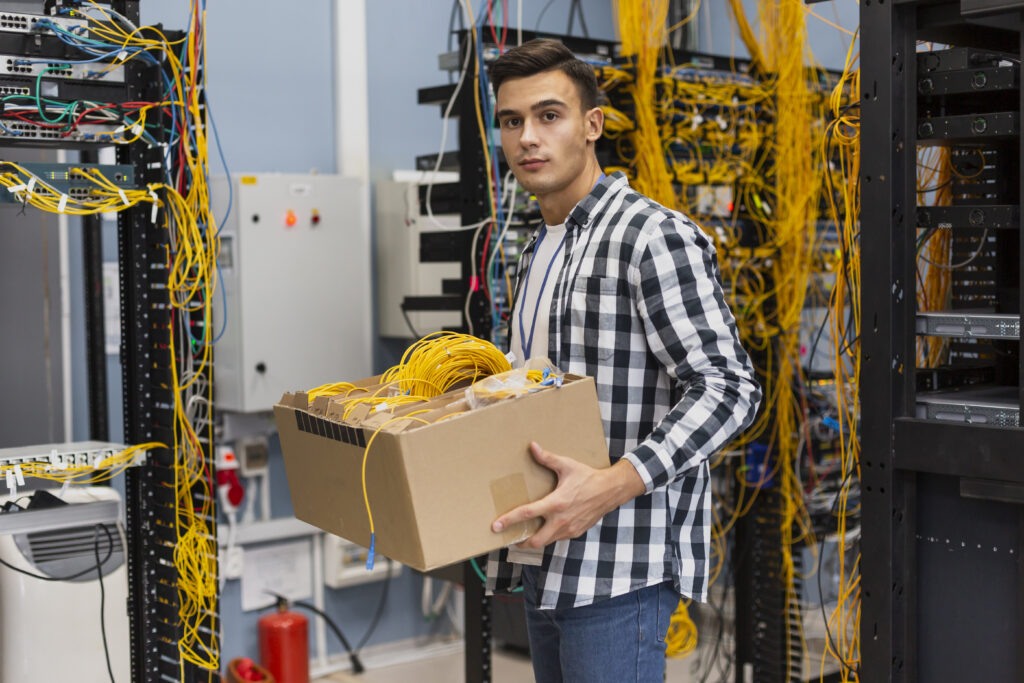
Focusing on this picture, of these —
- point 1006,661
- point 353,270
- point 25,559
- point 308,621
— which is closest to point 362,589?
point 308,621

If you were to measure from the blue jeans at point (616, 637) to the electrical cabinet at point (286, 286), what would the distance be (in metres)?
2.38

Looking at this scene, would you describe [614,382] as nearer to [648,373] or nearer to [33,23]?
[648,373]

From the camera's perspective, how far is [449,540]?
1.42 metres

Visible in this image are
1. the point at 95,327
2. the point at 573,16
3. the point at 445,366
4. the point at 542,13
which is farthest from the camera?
the point at 573,16

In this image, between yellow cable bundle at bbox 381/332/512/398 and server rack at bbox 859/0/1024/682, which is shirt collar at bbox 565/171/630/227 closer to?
yellow cable bundle at bbox 381/332/512/398

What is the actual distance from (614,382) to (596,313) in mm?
106

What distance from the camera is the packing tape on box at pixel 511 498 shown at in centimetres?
146

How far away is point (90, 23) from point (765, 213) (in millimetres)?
2081

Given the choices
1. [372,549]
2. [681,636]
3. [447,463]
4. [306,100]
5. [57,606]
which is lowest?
[681,636]

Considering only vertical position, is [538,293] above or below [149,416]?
above

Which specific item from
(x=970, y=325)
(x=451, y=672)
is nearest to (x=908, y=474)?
(x=970, y=325)

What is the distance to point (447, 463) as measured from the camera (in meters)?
1.41

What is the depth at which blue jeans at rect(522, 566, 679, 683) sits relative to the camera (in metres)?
1.57

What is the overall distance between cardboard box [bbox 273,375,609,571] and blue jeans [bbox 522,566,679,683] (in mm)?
194
